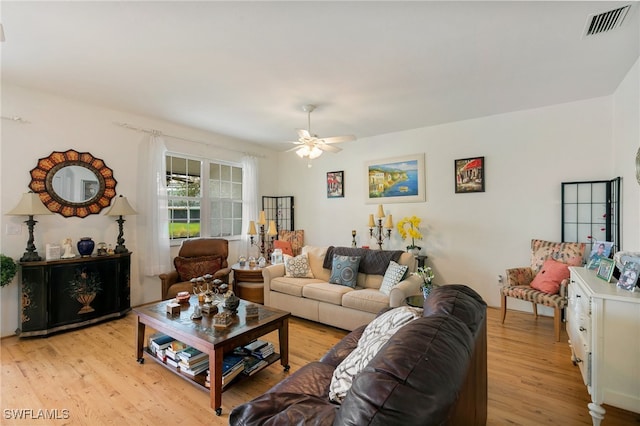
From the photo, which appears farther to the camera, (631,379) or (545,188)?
(545,188)

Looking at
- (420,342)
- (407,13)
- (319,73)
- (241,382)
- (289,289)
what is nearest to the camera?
(420,342)

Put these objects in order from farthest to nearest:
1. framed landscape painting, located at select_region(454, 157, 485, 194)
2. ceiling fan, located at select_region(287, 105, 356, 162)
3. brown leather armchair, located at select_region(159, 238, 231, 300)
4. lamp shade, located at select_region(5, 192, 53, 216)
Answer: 1. framed landscape painting, located at select_region(454, 157, 485, 194)
2. brown leather armchair, located at select_region(159, 238, 231, 300)
3. ceiling fan, located at select_region(287, 105, 356, 162)
4. lamp shade, located at select_region(5, 192, 53, 216)

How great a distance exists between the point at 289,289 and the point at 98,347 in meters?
2.01

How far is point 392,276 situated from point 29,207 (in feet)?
12.9

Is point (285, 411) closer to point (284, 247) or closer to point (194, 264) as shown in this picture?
point (194, 264)

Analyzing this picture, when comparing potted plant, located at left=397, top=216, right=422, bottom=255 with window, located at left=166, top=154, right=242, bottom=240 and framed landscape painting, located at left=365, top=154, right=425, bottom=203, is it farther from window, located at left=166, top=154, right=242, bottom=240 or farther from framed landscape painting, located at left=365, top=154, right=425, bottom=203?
window, located at left=166, top=154, right=242, bottom=240

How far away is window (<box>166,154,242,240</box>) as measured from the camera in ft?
15.0

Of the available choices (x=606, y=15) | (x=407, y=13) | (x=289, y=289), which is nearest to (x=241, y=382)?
(x=289, y=289)

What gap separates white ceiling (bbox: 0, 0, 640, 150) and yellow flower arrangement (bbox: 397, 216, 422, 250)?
65.8 inches

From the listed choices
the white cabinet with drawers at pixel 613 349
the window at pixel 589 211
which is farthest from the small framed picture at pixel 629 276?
the window at pixel 589 211

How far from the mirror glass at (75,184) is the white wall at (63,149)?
0.23 m

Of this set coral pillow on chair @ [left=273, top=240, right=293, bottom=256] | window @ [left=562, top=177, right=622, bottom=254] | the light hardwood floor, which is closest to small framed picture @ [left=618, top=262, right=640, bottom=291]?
the light hardwood floor

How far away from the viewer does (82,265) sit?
329 centimetres

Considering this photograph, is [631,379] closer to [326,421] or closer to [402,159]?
[326,421]
